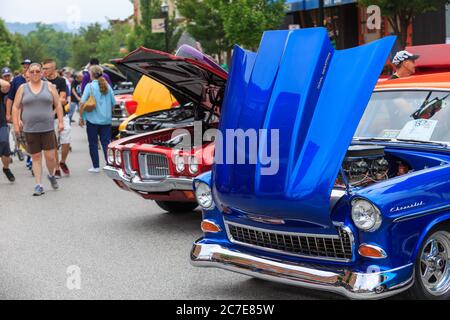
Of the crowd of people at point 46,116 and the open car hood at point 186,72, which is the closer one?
the open car hood at point 186,72

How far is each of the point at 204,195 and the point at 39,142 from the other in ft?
19.4

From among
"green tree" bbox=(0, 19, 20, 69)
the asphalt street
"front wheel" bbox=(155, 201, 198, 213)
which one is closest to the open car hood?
"front wheel" bbox=(155, 201, 198, 213)

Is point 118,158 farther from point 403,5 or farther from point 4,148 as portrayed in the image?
point 403,5

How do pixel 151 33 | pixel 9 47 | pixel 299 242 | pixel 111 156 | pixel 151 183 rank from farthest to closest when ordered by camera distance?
pixel 9 47 < pixel 151 33 < pixel 111 156 < pixel 151 183 < pixel 299 242

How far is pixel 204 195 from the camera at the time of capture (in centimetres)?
622

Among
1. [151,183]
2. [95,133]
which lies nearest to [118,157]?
[151,183]

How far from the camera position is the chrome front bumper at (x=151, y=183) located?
813 cm

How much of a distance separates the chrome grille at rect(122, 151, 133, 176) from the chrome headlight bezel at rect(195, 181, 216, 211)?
2.64 m

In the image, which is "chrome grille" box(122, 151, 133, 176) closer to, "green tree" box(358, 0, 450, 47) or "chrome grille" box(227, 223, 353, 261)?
"chrome grille" box(227, 223, 353, 261)

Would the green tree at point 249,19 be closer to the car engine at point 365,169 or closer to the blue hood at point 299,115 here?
the car engine at point 365,169

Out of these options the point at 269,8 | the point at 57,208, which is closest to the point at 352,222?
the point at 57,208

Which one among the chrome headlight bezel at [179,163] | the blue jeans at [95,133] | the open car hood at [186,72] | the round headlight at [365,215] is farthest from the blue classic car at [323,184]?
the blue jeans at [95,133]

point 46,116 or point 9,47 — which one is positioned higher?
point 46,116

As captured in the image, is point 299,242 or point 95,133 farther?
point 95,133
